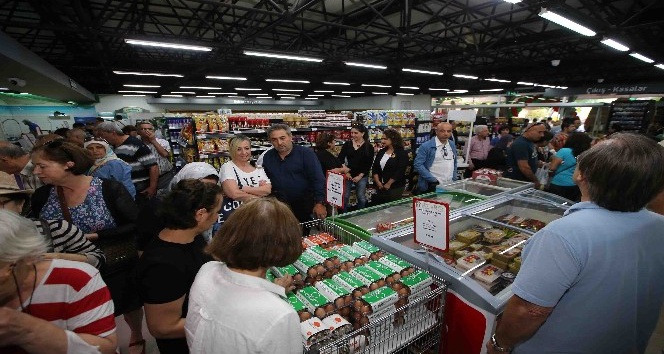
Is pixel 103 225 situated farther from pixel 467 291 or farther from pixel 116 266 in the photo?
pixel 467 291

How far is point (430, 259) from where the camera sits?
5.91 ft

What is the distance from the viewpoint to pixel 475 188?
3.63m

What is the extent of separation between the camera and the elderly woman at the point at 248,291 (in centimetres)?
97

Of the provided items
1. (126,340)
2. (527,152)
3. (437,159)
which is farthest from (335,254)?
(527,152)

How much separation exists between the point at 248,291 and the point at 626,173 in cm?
143

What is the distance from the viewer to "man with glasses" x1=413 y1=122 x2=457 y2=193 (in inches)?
165

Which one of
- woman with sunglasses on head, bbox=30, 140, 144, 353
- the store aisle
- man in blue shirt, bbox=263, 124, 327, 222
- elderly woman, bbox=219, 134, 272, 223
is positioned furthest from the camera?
man in blue shirt, bbox=263, 124, 327, 222

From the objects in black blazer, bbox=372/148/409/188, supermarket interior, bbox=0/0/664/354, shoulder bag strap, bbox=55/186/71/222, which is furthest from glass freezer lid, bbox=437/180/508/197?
shoulder bag strap, bbox=55/186/71/222

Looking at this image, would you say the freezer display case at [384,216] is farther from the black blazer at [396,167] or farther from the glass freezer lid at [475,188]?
the black blazer at [396,167]

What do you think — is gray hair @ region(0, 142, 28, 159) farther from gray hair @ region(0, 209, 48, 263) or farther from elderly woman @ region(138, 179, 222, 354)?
gray hair @ region(0, 209, 48, 263)

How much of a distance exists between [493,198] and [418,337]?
76.5 inches

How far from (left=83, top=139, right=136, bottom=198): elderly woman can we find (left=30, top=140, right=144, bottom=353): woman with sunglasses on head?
88 cm

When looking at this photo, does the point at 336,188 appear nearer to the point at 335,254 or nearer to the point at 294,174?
the point at 335,254

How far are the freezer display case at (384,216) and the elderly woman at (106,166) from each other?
7.70 ft
